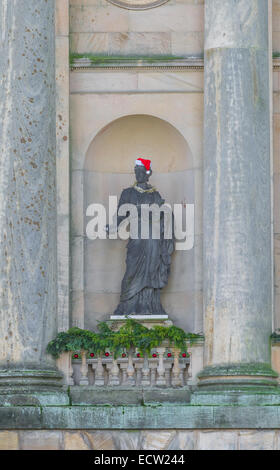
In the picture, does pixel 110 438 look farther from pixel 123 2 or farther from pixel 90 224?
pixel 123 2

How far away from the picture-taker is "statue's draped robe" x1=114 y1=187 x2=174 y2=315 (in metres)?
27.6

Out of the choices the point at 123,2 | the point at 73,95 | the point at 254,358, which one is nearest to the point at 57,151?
the point at 73,95

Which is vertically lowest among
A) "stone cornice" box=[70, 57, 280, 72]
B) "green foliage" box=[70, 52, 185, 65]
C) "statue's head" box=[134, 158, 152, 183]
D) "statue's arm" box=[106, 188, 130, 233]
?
"statue's arm" box=[106, 188, 130, 233]

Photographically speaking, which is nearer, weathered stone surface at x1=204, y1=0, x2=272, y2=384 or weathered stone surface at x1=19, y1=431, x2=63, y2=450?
weathered stone surface at x1=19, y1=431, x2=63, y2=450

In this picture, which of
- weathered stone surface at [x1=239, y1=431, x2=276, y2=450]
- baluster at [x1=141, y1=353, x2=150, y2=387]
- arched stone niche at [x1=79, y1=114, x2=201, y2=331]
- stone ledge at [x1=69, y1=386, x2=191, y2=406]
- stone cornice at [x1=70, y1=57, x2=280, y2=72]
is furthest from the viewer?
stone cornice at [x1=70, y1=57, x2=280, y2=72]

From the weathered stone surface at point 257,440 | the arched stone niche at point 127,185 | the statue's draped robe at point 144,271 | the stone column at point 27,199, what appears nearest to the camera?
the weathered stone surface at point 257,440

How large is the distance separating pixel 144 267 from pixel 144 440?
3903 mm

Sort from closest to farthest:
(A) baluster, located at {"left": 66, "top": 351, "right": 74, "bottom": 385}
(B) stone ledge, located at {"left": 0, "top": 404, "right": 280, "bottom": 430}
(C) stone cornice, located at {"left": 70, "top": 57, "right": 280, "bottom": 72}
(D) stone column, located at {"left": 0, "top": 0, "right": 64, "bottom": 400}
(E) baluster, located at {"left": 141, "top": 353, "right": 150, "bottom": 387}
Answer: (B) stone ledge, located at {"left": 0, "top": 404, "right": 280, "bottom": 430} < (D) stone column, located at {"left": 0, "top": 0, "right": 64, "bottom": 400} < (A) baluster, located at {"left": 66, "top": 351, "right": 74, "bottom": 385} < (E) baluster, located at {"left": 141, "top": 353, "right": 150, "bottom": 387} < (C) stone cornice, located at {"left": 70, "top": 57, "right": 280, "bottom": 72}

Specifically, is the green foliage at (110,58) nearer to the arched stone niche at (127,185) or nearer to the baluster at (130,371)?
the arched stone niche at (127,185)

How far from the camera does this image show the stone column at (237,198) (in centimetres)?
2608

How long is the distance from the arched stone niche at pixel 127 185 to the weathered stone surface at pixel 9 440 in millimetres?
3399

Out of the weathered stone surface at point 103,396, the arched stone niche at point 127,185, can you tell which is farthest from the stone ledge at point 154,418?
the arched stone niche at point 127,185

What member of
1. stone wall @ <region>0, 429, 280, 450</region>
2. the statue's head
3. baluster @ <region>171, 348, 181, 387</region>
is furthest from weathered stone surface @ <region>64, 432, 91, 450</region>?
the statue's head

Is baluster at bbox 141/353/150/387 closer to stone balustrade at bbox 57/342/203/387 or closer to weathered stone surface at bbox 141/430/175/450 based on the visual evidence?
stone balustrade at bbox 57/342/203/387
